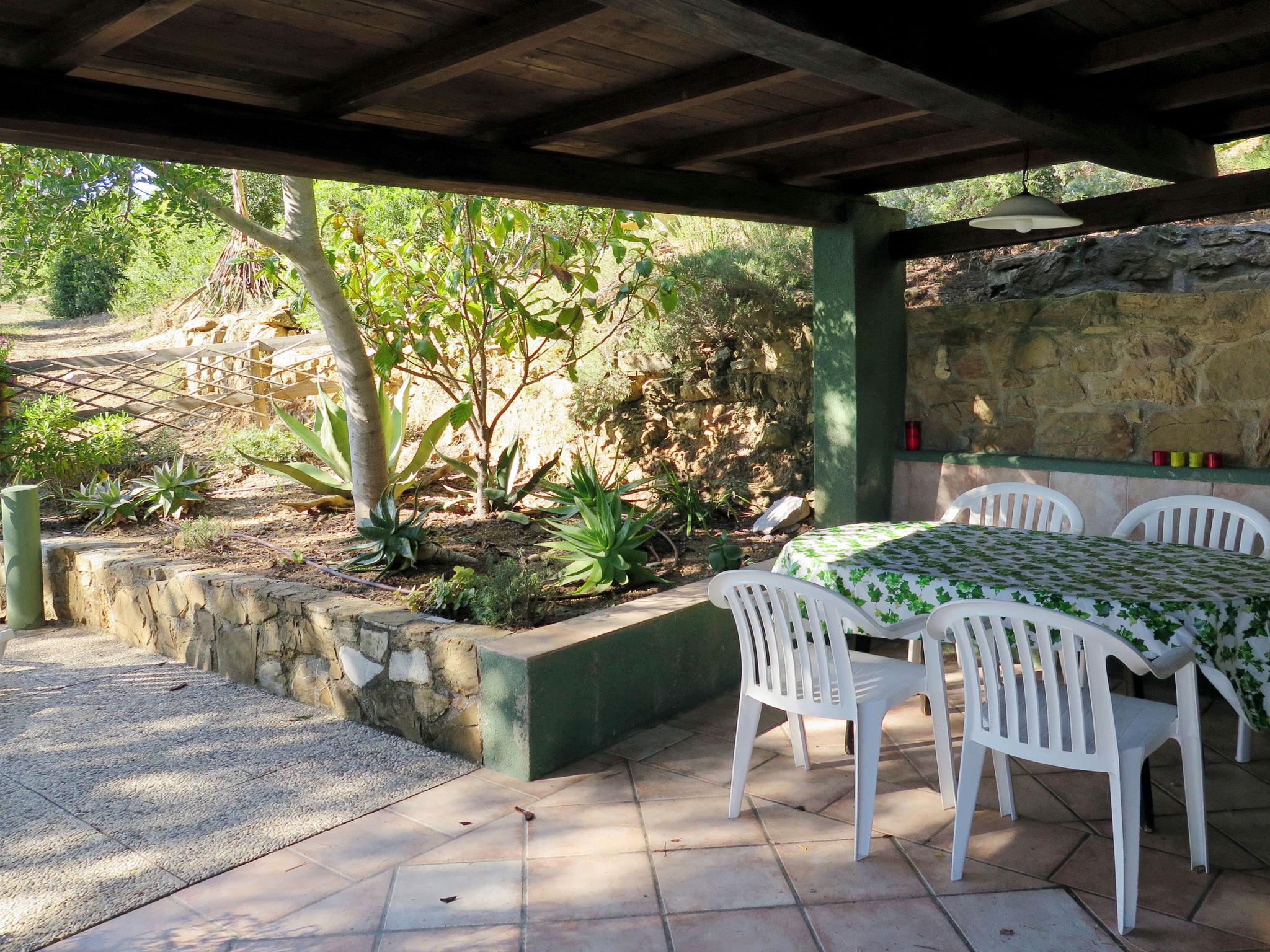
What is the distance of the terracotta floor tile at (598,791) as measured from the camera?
3109 millimetres

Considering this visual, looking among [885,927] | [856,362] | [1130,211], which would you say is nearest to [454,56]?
[885,927]

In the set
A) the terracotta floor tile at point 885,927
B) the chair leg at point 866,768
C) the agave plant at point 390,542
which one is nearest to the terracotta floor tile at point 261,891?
the terracotta floor tile at point 885,927

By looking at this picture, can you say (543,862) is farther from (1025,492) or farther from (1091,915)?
(1025,492)

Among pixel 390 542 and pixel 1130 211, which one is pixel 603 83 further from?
pixel 1130 211

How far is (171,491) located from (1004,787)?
5.27 m

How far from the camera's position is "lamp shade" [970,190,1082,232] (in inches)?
136

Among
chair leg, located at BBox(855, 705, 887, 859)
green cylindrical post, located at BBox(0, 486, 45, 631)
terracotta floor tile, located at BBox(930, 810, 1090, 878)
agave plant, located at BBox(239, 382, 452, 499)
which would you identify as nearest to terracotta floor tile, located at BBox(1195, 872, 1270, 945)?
terracotta floor tile, located at BBox(930, 810, 1090, 878)

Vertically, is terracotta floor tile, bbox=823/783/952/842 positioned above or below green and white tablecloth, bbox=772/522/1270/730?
below

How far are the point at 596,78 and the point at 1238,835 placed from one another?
116 inches

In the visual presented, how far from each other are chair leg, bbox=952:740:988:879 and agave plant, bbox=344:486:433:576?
276 centimetres

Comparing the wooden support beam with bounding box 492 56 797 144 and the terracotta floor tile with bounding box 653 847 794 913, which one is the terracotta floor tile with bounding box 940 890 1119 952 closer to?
the terracotta floor tile with bounding box 653 847 794 913

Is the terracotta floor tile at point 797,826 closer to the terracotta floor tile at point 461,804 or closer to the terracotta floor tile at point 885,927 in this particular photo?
the terracotta floor tile at point 885,927

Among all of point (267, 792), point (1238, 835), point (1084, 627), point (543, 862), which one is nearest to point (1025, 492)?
point (1238, 835)

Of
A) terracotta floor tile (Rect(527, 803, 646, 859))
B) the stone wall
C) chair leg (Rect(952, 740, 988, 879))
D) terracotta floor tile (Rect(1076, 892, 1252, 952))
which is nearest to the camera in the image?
terracotta floor tile (Rect(1076, 892, 1252, 952))
